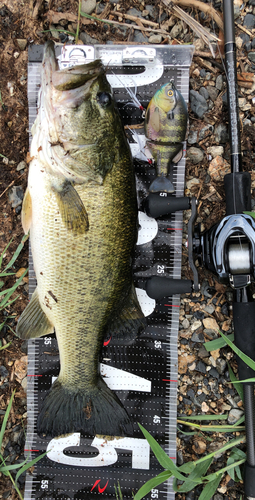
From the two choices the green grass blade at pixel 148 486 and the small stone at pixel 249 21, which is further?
the small stone at pixel 249 21

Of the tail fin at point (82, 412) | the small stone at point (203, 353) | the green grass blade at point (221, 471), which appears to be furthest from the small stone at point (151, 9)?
the green grass blade at point (221, 471)

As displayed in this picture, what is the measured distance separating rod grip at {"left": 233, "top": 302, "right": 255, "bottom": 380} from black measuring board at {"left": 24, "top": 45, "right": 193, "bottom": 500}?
1.47 ft

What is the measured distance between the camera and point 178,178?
94.0 inches

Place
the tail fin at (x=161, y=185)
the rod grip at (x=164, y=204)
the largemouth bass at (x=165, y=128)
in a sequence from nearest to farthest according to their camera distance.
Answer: the rod grip at (x=164, y=204) < the largemouth bass at (x=165, y=128) < the tail fin at (x=161, y=185)

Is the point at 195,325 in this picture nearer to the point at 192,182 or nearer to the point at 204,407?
the point at 204,407

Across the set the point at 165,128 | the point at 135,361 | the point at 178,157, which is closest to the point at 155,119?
the point at 165,128

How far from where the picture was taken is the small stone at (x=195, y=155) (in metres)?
2.41

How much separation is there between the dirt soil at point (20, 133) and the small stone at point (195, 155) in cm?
4

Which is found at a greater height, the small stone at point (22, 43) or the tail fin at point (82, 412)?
the small stone at point (22, 43)

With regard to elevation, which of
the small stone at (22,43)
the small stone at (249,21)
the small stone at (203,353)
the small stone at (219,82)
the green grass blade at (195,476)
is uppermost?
the small stone at (249,21)

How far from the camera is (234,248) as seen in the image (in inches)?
76.0

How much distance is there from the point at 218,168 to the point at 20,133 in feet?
4.90

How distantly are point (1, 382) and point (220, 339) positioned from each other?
1.65 m

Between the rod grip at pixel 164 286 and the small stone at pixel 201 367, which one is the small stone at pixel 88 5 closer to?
the rod grip at pixel 164 286
